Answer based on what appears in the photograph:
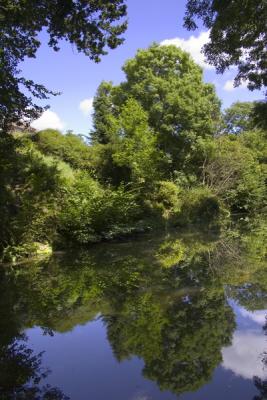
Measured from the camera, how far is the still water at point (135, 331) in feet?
13.1

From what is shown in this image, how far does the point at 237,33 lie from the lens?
38.6ft

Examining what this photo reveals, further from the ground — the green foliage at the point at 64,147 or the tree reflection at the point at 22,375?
the green foliage at the point at 64,147

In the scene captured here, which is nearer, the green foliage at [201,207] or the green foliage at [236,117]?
the green foliage at [201,207]

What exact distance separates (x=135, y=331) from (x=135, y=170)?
1546cm

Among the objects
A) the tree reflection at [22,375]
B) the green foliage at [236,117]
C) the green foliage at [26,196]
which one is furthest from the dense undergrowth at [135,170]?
the green foliage at [236,117]

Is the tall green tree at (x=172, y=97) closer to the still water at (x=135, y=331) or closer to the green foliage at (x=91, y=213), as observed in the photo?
the green foliage at (x=91, y=213)

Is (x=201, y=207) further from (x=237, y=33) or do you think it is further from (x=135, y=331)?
(x=135, y=331)

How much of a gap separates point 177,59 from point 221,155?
831 centimetres

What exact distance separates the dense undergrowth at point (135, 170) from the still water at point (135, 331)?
2966mm

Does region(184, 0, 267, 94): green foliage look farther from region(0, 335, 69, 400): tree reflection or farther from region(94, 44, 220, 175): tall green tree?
region(94, 44, 220, 175): tall green tree

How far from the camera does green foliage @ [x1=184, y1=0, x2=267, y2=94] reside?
31.4 feet

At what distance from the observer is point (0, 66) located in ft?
31.6

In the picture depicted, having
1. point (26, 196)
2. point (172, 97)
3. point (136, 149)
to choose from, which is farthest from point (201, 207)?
point (26, 196)

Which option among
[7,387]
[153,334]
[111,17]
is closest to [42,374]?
[7,387]
